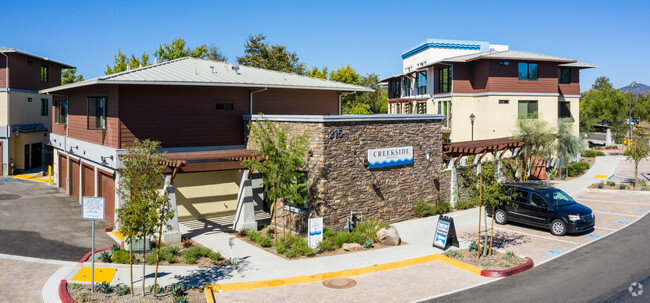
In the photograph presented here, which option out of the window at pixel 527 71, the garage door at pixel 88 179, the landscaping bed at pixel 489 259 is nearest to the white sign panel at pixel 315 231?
the landscaping bed at pixel 489 259

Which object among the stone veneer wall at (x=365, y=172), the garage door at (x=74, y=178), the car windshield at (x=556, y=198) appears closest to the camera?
the stone veneer wall at (x=365, y=172)

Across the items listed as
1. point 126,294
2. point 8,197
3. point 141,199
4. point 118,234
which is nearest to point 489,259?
point 141,199

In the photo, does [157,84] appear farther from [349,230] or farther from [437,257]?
[437,257]

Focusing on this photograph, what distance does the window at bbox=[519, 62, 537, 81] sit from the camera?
3784 centimetres

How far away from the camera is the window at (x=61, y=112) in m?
29.3

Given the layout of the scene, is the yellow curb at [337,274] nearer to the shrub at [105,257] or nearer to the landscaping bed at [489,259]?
the landscaping bed at [489,259]

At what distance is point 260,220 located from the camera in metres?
22.1

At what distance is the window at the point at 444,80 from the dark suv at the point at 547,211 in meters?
19.9

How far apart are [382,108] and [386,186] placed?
49468 mm

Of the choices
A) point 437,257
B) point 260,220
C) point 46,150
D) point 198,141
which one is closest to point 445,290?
point 437,257

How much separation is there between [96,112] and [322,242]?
43.1 feet

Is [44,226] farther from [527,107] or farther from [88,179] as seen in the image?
[527,107]

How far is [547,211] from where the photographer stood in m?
19.8

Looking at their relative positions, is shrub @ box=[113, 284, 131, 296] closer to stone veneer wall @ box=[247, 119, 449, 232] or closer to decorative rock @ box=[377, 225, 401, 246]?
stone veneer wall @ box=[247, 119, 449, 232]
